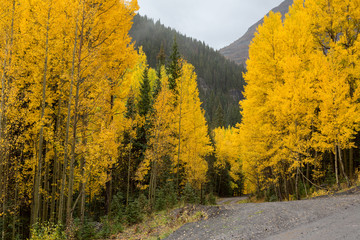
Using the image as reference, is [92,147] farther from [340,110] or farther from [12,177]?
[340,110]

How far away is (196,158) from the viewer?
704 inches

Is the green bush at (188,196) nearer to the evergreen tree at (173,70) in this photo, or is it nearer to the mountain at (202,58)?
the evergreen tree at (173,70)

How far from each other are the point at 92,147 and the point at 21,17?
6051mm

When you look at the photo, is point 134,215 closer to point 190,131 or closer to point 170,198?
point 170,198

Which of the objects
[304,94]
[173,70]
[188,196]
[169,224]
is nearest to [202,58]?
[173,70]

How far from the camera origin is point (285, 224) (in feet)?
23.1

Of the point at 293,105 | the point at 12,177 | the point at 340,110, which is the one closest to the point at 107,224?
the point at 12,177

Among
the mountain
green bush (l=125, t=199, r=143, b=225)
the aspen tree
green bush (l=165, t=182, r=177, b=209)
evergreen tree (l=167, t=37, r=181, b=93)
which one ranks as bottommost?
green bush (l=125, t=199, r=143, b=225)

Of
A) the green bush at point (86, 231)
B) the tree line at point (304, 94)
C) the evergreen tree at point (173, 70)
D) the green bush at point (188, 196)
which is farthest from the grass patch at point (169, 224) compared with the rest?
the evergreen tree at point (173, 70)

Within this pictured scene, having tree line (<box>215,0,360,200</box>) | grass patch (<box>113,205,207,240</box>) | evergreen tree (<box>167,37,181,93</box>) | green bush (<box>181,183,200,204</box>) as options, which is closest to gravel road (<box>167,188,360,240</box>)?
grass patch (<box>113,205,207,240</box>)

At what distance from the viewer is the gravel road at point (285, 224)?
573 centimetres

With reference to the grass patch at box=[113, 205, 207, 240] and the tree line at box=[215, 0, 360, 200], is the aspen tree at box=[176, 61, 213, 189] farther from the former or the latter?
the grass patch at box=[113, 205, 207, 240]

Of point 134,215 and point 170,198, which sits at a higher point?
point 170,198

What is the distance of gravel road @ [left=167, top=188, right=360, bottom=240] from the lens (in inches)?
225
